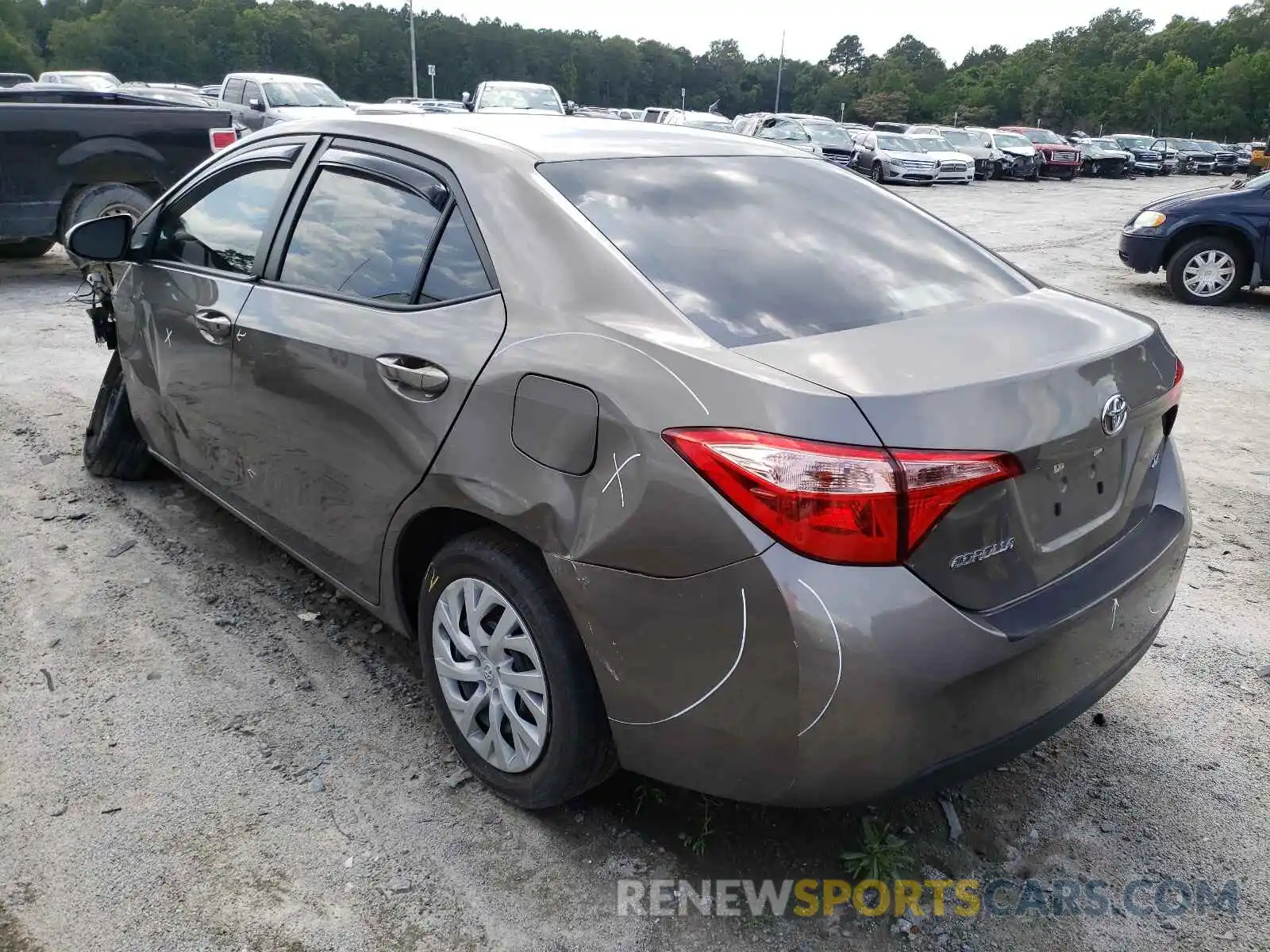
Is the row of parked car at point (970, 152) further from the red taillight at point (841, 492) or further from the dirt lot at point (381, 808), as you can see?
the red taillight at point (841, 492)

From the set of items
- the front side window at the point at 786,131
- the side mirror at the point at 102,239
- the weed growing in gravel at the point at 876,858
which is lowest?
the weed growing in gravel at the point at 876,858

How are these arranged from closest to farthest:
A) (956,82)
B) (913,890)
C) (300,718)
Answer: (913,890) < (300,718) < (956,82)

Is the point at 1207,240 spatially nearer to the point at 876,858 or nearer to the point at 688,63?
the point at 876,858

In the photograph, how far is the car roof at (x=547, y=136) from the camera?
2.79m

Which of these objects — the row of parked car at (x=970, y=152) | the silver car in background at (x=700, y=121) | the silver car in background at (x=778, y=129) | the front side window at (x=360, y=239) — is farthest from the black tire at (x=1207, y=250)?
the silver car in background at (x=778, y=129)

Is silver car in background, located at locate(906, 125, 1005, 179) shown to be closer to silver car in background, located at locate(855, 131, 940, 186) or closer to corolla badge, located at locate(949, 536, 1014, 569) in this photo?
silver car in background, located at locate(855, 131, 940, 186)

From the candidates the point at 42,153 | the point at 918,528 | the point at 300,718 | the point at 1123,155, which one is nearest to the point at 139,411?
the point at 300,718

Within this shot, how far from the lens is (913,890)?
7.91ft

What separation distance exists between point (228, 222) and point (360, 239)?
3.10ft

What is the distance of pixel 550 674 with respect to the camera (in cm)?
233

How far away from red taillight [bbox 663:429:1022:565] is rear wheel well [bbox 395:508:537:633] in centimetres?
72

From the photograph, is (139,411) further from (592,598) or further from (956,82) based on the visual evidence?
(956,82)

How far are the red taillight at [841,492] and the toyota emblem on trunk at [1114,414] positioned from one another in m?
0.49

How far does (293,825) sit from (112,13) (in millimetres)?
96799
